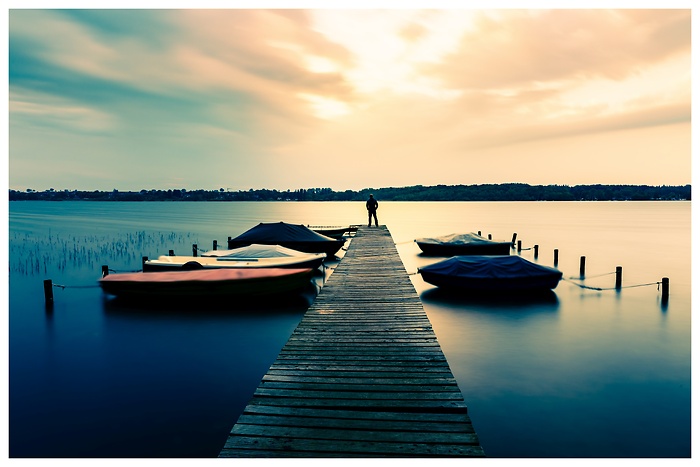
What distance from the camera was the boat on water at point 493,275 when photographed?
671 inches

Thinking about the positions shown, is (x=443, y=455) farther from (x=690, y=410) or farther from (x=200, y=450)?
(x=690, y=410)

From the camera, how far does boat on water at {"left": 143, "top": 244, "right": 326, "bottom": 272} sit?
60.4 feet

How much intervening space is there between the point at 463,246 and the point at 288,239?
1063 centimetres

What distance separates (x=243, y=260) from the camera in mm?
19484

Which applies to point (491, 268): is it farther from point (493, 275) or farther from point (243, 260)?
point (243, 260)

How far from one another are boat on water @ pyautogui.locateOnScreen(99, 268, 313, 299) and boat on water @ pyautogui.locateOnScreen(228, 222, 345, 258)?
31.9 feet

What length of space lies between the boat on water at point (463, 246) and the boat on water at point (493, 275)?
10.6 m

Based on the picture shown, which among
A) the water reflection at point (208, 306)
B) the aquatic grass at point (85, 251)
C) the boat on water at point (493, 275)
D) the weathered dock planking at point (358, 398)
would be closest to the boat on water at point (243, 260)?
the water reflection at point (208, 306)

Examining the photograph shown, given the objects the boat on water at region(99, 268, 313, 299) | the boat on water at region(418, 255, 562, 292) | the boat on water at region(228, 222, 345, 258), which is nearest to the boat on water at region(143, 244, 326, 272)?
the boat on water at region(99, 268, 313, 299)

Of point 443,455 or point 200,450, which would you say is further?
point 200,450

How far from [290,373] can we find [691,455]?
21.8ft

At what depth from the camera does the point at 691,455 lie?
304 inches

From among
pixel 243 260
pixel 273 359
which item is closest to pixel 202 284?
pixel 243 260

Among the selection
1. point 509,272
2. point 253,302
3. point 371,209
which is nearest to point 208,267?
point 253,302
